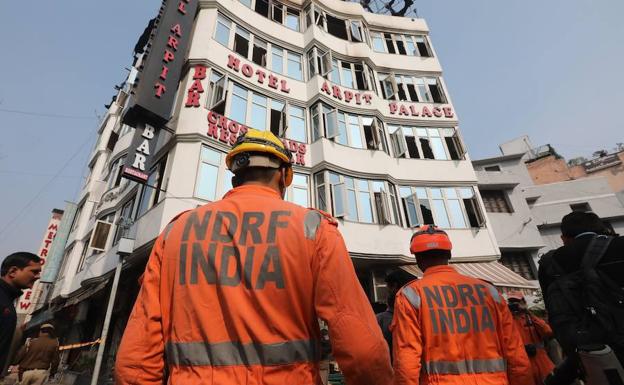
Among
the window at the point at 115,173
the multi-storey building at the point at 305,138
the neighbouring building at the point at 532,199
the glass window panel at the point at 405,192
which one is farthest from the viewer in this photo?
the neighbouring building at the point at 532,199

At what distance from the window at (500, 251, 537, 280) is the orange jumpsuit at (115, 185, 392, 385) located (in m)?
18.8

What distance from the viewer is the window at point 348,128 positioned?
12969mm

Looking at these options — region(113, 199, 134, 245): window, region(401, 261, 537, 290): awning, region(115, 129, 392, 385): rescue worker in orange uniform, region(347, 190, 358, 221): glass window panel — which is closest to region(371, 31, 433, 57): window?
region(347, 190, 358, 221): glass window panel

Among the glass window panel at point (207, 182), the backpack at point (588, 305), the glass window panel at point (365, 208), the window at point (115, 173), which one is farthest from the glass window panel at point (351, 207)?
the window at point (115, 173)

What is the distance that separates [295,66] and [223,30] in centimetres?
360

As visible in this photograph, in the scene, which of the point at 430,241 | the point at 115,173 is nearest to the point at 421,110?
the point at 430,241

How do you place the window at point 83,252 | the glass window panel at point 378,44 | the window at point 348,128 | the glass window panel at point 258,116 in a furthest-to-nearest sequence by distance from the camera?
the glass window panel at point 378,44, the window at point 83,252, the window at point 348,128, the glass window panel at point 258,116

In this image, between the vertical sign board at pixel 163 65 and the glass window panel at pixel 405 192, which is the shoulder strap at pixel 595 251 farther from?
the vertical sign board at pixel 163 65

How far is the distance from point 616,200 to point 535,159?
7763 millimetres

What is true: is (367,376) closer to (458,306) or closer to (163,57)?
(458,306)

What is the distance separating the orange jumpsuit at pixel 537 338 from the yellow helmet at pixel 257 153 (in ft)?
16.5

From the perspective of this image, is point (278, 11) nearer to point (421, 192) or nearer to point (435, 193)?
point (421, 192)

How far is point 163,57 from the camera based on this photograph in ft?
36.4

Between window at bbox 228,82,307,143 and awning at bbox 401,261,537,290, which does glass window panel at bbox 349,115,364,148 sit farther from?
awning at bbox 401,261,537,290
